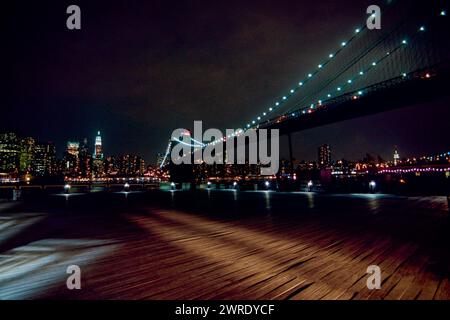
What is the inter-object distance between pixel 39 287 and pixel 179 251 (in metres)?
2.00

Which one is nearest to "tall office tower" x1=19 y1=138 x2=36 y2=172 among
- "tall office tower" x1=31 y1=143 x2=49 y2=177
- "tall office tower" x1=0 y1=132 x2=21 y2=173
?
"tall office tower" x1=0 y1=132 x2=21 y2=173

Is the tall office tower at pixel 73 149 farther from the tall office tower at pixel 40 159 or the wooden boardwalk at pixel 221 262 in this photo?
the wooden boardwalk at pixel 221 262

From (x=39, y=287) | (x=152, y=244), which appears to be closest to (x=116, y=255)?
(x=152, y=244)

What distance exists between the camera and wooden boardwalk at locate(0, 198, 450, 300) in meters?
2.99

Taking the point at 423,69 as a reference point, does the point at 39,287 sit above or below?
below

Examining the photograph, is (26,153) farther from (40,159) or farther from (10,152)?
(40,159)

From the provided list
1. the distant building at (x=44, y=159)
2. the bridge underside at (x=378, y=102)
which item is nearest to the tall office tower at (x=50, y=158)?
the distant building at (x=44, y=159)

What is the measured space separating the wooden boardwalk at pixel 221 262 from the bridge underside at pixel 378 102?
4065cm

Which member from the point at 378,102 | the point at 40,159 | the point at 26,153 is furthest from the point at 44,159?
the point at 378,102

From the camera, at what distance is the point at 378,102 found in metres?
41.7

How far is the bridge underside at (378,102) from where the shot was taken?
36.5 metres

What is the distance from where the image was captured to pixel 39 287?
313 cm

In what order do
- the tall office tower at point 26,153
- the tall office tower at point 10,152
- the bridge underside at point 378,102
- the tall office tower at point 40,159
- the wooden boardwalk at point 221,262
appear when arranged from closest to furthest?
the wooden boardwalk at point 221,262 < the bridge underside at point 378,102 < the tall office tower at point 10,152 < the tall office tower at point 26,153 < the tall office tower at point 40,159
